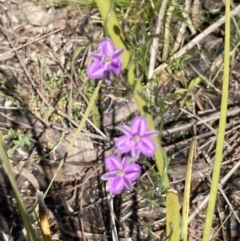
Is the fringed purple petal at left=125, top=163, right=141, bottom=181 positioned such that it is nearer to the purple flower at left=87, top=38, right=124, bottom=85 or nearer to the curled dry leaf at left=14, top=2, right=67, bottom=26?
the purple flower at left=87, top=38, right=124, bottom=85

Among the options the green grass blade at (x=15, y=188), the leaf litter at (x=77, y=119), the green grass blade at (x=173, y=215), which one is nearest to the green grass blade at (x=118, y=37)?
the green grass blade at (x=173, y=215)

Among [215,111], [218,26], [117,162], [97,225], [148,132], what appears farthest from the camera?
[218,26]

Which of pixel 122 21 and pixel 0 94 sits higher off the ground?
pixel 122 21

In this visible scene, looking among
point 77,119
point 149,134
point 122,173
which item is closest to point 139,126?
point 149,134

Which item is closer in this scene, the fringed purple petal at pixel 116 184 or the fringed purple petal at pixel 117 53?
the fringed purple petal at pixel 117 53

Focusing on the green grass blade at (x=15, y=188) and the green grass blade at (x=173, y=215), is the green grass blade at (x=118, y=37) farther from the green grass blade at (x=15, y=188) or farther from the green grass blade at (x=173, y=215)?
the green grass blade at (x=15, y=188)

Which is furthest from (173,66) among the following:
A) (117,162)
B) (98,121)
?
(117,162)

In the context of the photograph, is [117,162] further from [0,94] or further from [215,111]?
[0,94]
